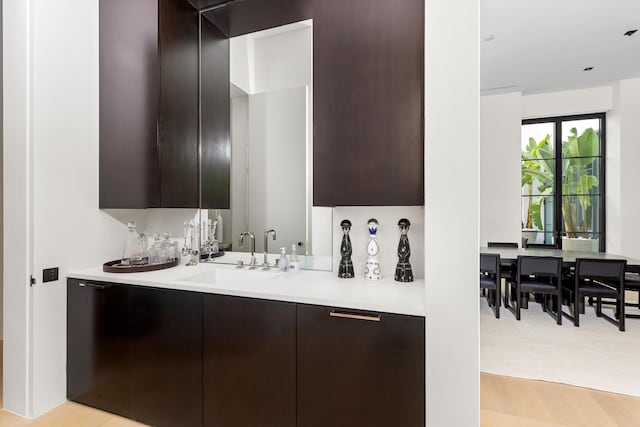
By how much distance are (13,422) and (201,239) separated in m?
1.53

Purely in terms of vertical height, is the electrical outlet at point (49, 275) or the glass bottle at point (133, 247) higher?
the glass bottle at point (133, 247)

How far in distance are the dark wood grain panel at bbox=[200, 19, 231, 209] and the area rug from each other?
105 inches

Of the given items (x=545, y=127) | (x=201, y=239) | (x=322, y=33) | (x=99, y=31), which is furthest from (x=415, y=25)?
(x=545, y=127)

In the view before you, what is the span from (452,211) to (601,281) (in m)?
3.62

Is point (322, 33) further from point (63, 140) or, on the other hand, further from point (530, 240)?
point (530, 240)

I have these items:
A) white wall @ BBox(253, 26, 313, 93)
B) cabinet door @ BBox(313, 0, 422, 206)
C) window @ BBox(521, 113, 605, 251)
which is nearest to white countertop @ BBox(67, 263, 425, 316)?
cabinet door @ BBox(313, 0, 422, 206)

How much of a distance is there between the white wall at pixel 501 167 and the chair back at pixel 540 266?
244 cm

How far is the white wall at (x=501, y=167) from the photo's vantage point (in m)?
5.83

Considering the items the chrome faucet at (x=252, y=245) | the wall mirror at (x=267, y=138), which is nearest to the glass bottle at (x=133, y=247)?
the wall mirror at (x=267, y=138)

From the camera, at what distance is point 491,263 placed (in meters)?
3.80

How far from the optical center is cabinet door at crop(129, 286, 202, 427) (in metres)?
1.69

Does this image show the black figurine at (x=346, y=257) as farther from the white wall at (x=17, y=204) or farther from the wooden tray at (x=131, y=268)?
the white wall at (x=17, y=204)

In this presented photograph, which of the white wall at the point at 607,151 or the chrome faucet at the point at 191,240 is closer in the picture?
the chrome faucet at the point at 191,240

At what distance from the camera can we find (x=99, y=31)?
2242 mm
